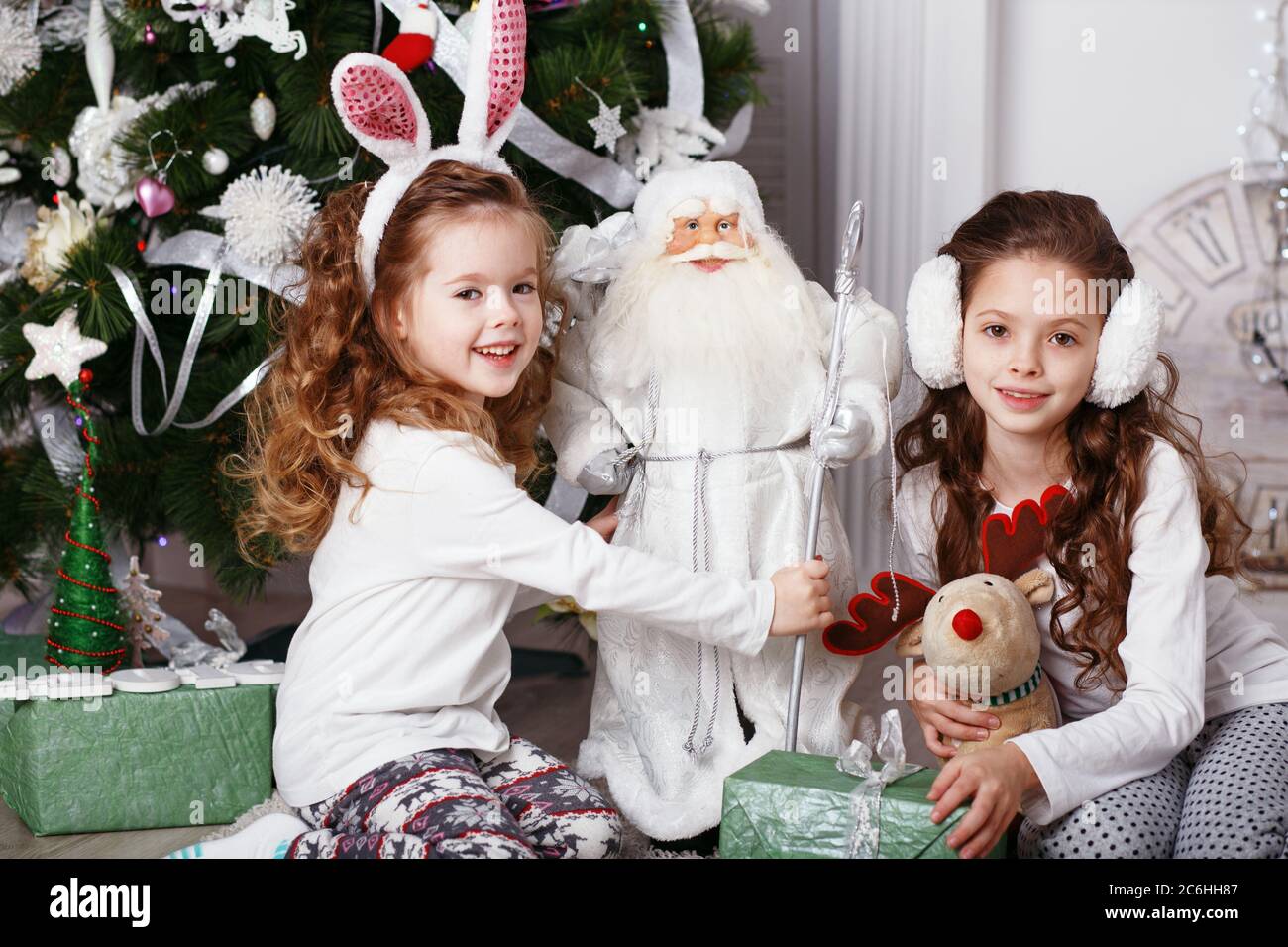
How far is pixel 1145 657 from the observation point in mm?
1427

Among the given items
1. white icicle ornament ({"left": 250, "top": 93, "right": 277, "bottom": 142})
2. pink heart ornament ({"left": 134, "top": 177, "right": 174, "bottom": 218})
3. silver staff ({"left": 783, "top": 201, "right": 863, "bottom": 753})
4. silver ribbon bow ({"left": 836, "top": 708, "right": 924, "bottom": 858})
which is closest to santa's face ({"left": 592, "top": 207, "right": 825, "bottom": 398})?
silver staff ({"left": 783, "top": 201, "right": 863, "bottom": 753})

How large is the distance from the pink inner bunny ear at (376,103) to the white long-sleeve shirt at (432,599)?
1.19 feet

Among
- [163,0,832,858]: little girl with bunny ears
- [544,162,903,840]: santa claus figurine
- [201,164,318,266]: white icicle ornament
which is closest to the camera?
[163,0,832,858]: little girl with bunny ears

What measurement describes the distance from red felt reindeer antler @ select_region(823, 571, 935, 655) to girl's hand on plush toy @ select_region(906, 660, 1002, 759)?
0.08 meters

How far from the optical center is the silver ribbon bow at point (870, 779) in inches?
50.8

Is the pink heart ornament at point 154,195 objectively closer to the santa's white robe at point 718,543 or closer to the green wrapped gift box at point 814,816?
the santa's white robe at point 718,543

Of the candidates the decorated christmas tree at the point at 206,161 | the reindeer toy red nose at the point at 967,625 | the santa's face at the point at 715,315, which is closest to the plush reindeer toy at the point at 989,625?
the reindeer toy red nose at the point at 967,625

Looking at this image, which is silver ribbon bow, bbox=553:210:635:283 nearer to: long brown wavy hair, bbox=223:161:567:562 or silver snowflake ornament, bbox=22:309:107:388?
long brown wavy hair, bbox=223:161:567:562

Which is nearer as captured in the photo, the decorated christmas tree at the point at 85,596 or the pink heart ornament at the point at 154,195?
the decorated christmas tree at the point at 85,596

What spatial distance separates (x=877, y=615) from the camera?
1578 mm

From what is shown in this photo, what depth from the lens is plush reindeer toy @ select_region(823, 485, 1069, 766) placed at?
4.72ft

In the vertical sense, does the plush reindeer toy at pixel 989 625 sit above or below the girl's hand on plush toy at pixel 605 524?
below

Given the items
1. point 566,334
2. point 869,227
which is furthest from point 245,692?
point 869,227
